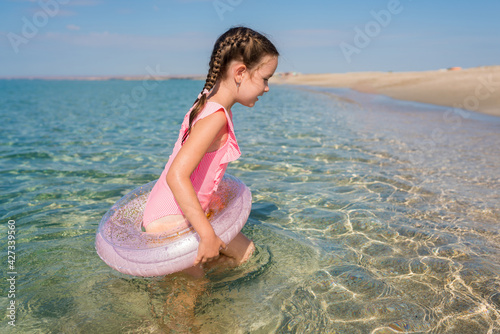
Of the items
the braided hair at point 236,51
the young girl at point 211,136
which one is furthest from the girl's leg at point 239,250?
the braided hair at point 236,51

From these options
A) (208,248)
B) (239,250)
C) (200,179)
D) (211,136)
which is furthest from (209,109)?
(239,250)

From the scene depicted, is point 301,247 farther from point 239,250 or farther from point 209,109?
point 209,109

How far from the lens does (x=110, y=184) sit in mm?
5230

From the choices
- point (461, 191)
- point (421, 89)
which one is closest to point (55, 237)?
point (461, 191)

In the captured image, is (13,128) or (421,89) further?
(421,89)

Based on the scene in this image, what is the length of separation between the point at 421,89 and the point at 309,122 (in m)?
13.7

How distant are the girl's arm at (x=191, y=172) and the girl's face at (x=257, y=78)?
0.91 feet

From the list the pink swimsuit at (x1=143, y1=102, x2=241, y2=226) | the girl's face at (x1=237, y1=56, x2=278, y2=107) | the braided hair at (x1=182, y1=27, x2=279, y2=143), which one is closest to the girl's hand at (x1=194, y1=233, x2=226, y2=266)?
the pink swimsuit at (x1=143, y1=102, x2=241, y2=226)

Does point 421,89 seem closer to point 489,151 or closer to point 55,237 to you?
point 489,151

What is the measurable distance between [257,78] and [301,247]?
5.60 ft

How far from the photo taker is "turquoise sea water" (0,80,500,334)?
94.7 inches

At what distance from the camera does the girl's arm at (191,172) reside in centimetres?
205

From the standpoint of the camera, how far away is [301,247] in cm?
336

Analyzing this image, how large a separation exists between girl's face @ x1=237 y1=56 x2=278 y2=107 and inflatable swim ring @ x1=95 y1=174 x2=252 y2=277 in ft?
2.64
